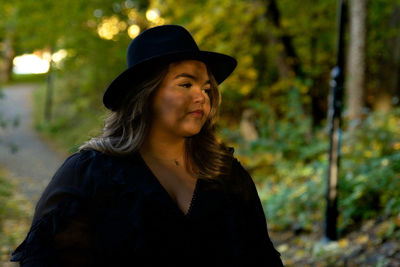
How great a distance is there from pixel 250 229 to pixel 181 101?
633 millimetres

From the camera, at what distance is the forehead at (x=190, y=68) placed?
200 centimetres

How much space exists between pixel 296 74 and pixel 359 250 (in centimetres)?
632

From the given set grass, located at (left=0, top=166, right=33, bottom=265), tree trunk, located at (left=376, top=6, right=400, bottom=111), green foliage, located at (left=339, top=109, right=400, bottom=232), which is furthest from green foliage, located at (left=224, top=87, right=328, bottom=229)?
grass, located at (left=0, top=166, right=33, bottom=265)

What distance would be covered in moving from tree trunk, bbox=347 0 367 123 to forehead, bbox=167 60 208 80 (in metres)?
6.93

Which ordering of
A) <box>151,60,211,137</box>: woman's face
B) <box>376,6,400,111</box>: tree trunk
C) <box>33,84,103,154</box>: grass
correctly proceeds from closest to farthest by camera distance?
<box>151,60,211,137</box>: woman's face < <box>376,6,400,111</box>: tree trunk < <box>33,84,103,154</box>: grass

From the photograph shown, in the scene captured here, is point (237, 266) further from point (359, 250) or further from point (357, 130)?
point (357, 130)

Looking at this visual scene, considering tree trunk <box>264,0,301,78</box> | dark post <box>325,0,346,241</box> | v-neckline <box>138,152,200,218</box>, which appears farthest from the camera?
tree trunk <box>264,0,301,78</box>

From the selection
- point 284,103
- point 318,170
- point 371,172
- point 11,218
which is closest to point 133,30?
point 284,103

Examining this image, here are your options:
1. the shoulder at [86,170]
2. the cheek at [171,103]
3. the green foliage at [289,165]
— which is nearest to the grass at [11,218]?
the green foliage at [289,165]

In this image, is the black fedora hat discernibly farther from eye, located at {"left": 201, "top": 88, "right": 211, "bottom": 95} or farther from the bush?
the bush

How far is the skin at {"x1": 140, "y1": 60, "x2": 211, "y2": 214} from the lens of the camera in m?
1.99

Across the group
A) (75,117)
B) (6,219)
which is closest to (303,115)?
(6,219)

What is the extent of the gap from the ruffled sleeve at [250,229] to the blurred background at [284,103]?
0.79 meters

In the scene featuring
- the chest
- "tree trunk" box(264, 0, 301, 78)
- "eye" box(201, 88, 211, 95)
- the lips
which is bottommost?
the chest
